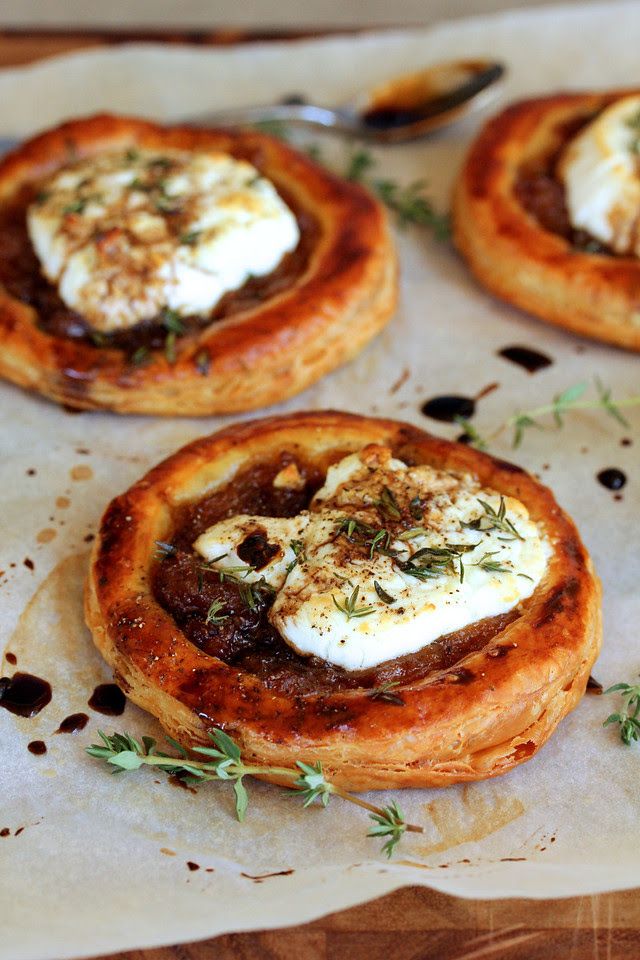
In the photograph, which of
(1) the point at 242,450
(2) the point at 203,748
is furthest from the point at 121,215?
(2) the point at 203,748

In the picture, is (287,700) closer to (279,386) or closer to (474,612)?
(474,612)

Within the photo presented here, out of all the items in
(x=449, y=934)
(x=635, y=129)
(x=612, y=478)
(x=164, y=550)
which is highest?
(x=635, y=129)

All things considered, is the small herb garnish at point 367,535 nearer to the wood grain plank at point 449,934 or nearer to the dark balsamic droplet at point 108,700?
the dark balsamic droplet at point 108,700

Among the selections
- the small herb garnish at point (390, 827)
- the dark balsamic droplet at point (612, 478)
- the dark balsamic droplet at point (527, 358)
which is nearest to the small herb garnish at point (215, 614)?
the small herb garnish at point (390, 827)

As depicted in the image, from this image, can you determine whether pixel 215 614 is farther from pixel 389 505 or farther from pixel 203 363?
pixel 203 363

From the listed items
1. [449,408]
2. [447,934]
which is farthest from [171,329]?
[447,934]

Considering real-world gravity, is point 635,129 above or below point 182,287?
above

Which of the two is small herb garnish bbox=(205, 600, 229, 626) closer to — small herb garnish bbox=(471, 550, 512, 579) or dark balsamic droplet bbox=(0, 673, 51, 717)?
dark balsamic droplet bbox=(0, 673, 51, 717)
